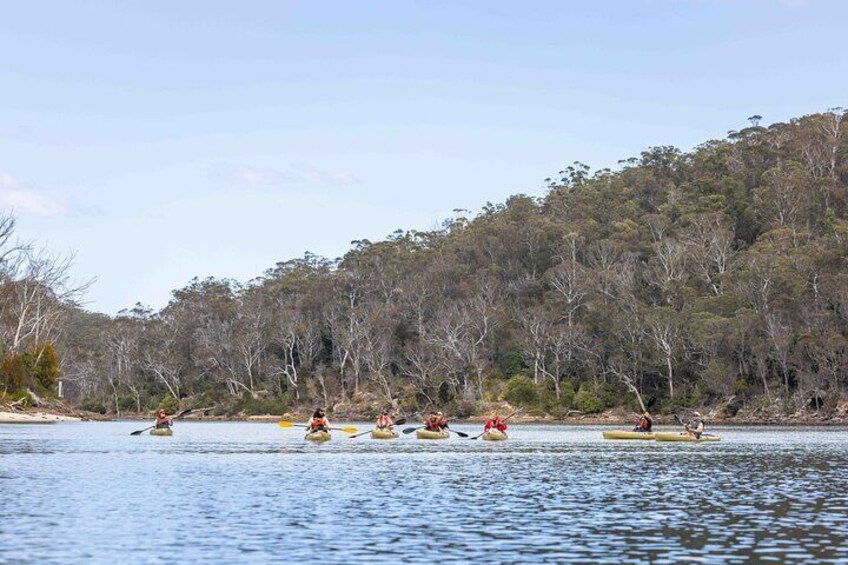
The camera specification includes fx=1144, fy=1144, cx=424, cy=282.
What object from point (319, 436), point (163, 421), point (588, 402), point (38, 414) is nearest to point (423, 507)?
point (319, 436)

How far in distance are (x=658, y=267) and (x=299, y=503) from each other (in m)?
86.4

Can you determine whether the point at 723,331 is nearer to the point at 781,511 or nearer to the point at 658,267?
the point at 658,267

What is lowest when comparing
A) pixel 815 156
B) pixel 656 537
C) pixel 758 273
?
pixel 656 537

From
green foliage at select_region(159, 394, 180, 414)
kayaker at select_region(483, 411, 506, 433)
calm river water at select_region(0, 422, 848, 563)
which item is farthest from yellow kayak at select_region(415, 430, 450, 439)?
green foliage at select_region(159, 394, 180, 414)

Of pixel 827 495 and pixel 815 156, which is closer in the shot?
pixel 827 495

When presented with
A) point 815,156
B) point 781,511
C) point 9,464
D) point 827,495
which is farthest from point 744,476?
point 815,156

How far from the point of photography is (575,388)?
106000 mm

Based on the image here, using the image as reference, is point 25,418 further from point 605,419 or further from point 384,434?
point 605,419

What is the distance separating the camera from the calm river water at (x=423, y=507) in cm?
1927

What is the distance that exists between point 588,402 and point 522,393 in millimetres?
7197

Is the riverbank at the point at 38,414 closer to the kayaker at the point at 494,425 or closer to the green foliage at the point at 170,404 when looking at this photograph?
the green foliage at the point at 170,404

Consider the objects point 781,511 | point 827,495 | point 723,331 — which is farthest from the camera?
point 723,331

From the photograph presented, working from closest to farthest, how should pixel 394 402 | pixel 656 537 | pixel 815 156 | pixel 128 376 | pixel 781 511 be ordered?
pixel 656 537, pixel 781 511, pixel 394 402, pixel 815 156, pixel 128 376

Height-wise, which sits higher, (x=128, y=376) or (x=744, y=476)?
(x=128, y=376)
